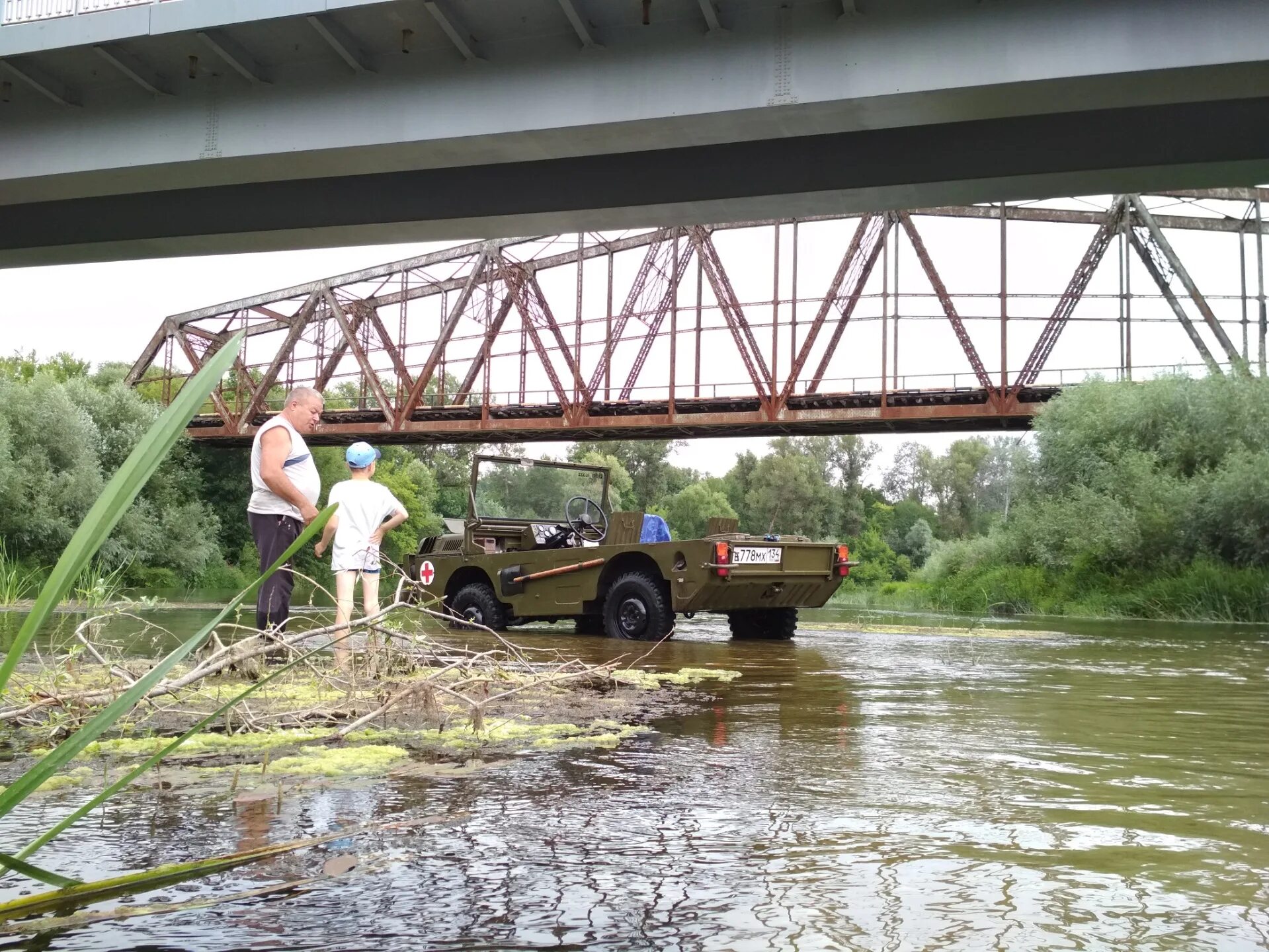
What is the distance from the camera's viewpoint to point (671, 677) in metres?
6.63

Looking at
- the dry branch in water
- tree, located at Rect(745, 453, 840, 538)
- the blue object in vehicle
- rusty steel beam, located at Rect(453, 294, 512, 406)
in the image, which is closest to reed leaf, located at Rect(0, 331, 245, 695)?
the dry branch in water

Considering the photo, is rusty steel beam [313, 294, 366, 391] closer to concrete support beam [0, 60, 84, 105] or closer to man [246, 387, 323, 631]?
concrete support beam [0, 60, 84, 105]

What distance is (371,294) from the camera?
46.6 metres

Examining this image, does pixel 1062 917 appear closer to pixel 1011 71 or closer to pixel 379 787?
pixel 379 787

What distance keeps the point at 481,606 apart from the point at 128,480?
1109 centimetres

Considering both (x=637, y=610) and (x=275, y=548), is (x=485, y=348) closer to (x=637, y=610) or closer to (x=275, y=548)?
(x=637, y=610)

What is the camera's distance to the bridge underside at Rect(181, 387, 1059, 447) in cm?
3334

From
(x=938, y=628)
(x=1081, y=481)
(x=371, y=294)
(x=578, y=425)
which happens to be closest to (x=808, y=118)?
(x=938, y=628)

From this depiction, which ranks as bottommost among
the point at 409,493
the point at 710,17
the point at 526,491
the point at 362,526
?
the point at 362,526

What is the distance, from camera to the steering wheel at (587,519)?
39.4 ft

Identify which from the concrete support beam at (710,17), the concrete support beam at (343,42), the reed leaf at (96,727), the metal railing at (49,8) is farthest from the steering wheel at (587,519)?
the reed leaf at (96,727)

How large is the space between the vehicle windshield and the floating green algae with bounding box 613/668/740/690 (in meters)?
5.64

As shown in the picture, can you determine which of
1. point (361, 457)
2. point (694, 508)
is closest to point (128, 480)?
point (361, 457)

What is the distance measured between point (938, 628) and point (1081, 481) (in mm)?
12392
